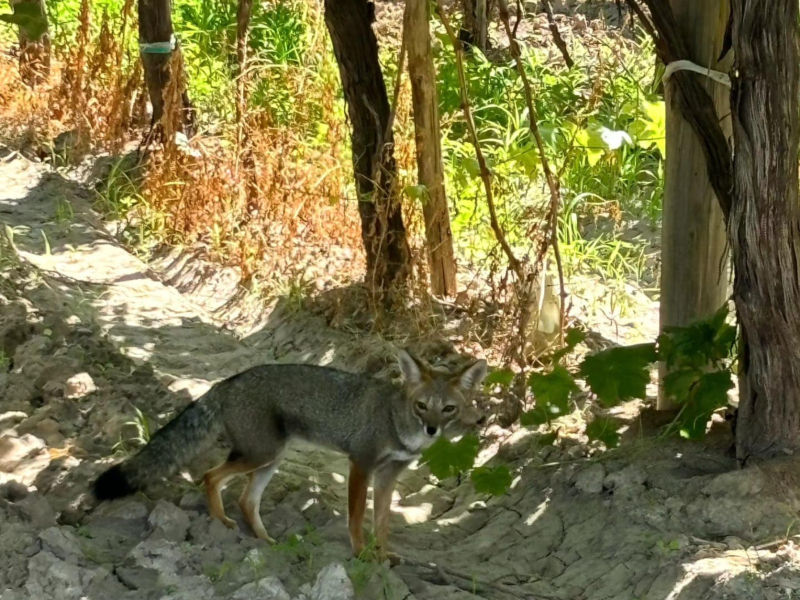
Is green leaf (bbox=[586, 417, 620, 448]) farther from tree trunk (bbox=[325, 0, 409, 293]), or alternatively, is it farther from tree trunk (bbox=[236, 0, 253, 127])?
tree trunk (bbox=[236, 0, 253, 127])

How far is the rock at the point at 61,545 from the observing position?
13.3 feet

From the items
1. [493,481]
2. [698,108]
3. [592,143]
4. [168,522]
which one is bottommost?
[493,481]

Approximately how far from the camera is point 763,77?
443 cm

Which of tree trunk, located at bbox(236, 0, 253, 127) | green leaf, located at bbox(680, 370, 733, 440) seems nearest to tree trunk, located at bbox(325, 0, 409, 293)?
tree trunk, located at bbox(236, 0, 253, 127)

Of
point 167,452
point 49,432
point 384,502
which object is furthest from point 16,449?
point 384,502

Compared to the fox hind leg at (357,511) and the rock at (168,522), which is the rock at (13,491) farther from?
the fox hind leg at (357,511)

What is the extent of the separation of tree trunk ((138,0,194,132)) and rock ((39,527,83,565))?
6446 mm

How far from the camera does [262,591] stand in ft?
13.0

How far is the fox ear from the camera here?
16.8 ft

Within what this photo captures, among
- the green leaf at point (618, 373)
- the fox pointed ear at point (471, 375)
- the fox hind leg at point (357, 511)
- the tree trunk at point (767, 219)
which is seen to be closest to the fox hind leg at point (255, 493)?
the fox hind leg at point (357, 511)

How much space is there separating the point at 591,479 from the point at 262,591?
1986 mm

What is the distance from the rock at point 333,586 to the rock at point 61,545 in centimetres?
93

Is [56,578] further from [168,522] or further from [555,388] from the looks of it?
[555,388]

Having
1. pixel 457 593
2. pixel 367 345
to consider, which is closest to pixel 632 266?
pixel 367 345
